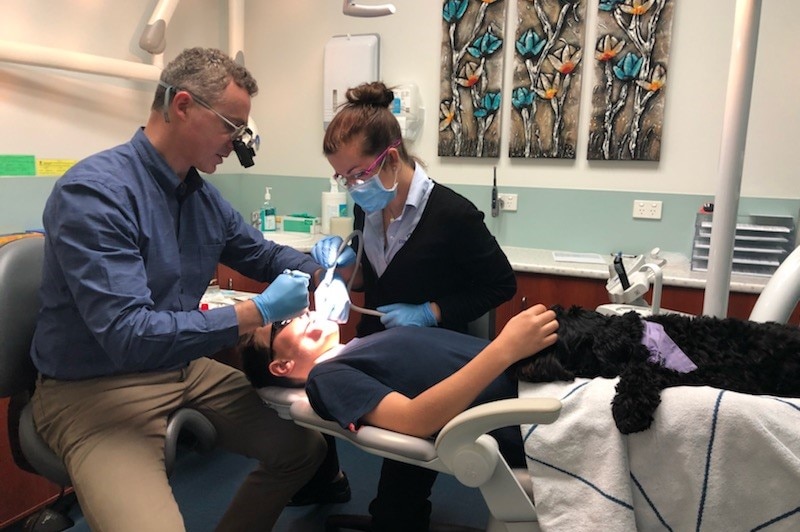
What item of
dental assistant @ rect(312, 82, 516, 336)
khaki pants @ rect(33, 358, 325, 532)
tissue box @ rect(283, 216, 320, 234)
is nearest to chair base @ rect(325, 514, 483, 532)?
khaki pants @ rect(33, 358, 325, 532)

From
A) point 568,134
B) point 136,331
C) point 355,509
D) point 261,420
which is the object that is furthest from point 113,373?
point 568,134

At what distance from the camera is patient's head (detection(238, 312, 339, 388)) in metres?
1.52

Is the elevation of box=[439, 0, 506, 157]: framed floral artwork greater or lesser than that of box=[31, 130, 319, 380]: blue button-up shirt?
greater

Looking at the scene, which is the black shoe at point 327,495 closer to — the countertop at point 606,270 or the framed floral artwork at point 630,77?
the countertop at point 606,270

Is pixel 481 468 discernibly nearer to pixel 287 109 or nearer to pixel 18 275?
pixel 18 275

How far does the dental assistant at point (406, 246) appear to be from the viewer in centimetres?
166

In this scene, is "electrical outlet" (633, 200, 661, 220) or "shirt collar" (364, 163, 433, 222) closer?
"shirt collar" (364, 163, 433, 222)

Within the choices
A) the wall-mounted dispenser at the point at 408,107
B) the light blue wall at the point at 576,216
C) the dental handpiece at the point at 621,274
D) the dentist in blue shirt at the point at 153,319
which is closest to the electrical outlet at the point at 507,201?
the light blue wall at the point at 576,216

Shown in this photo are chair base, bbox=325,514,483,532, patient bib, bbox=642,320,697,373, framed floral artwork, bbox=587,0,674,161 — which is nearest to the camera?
patient bib, bbox=642,320,697,373

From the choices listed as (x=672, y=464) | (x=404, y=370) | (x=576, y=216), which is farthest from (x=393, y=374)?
(x=576, y=216)

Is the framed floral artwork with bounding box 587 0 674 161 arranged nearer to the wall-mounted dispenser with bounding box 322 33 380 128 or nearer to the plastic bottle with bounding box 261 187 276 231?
the wall-mounted dispenser with bounding box 322 33 380 128

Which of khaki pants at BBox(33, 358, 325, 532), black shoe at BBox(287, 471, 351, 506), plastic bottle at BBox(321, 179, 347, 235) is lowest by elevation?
black shoe at BBox(287, 471, 351, 506)

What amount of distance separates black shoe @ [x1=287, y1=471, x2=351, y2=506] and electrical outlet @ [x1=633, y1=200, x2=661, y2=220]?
1807 millimetres

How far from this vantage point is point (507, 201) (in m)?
2.99
